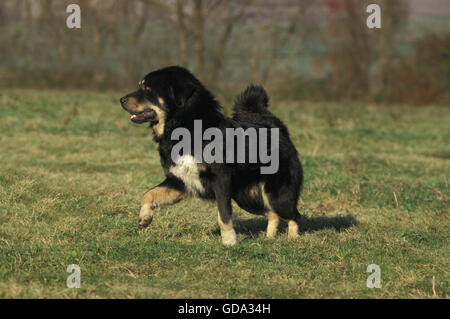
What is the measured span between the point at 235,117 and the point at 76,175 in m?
3.38

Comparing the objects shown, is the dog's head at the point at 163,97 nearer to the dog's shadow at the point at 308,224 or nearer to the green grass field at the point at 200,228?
the green grass field at the point at 200,228

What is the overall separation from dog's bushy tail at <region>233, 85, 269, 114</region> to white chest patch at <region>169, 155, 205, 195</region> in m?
1.32

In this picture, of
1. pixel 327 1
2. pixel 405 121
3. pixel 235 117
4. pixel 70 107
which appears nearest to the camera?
pixel 235 117

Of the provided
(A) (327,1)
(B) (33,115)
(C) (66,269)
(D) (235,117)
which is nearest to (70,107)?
(B) (33,115)

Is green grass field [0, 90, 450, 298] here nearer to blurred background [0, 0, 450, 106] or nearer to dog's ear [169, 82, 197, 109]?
dog's ear [169, 82, 197, 109]

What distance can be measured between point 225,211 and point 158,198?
25.2 inches

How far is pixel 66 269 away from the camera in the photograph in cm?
470

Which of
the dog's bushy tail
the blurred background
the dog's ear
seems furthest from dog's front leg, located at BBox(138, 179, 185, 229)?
the blurred background

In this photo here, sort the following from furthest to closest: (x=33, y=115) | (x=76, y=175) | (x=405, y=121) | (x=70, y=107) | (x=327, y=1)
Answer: (x=327, y=1) → (x=405, y=121) → (x=70, y=107) → (x=33, y=115) → (x=76, y=175)

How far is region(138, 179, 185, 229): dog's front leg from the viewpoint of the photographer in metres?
5.66

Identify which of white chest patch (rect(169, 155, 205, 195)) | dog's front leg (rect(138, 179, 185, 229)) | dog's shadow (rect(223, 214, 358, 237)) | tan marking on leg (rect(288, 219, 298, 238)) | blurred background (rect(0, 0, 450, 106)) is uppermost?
blurred background (rect(0, 0, 450, 106))

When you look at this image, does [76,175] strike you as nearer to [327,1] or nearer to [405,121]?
[405,121]

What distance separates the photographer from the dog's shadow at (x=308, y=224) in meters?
6.69

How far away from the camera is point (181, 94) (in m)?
5.63
